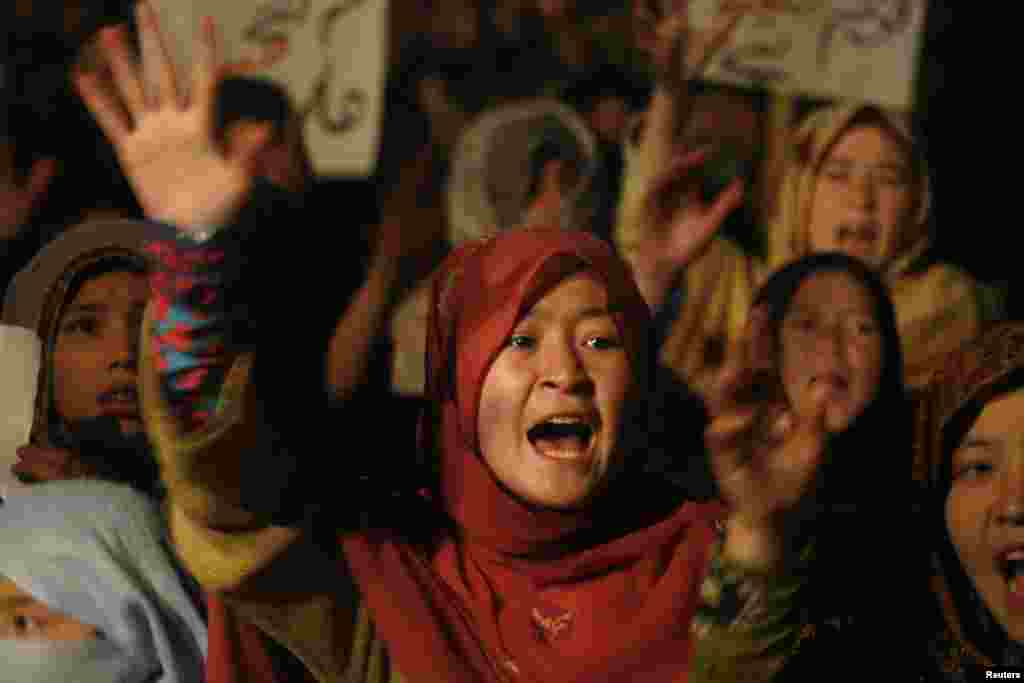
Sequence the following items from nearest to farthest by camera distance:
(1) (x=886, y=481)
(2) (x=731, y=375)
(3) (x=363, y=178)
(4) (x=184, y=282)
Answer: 1. (4) (x=184, y=282)
2. (1) (x=886, y=481)
3. (2) (x=731, y=375)
4. (3) (x=363, y=178)

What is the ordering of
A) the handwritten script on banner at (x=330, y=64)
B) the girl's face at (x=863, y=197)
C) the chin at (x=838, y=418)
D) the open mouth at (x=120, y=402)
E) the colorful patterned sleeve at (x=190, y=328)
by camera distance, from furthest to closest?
the girl's face at (x=863, y=197) → the handwritten script on banner at (x=330, y=64) → the chin at (x=838, y=418) → the open mouth at (x=120, y=402) → the colorful patterned sleeve at (x=190, y=328)

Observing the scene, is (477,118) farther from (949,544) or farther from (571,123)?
(949,544)

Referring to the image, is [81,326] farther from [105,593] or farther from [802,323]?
[802,323]

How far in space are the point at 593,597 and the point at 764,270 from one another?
1.43 m

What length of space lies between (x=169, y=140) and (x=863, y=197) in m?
1.76

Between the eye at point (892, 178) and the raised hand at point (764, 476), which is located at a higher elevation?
the eye at point (892, 178)

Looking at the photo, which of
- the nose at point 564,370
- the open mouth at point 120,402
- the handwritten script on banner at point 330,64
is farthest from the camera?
the handwritten script on banner at point 330,64

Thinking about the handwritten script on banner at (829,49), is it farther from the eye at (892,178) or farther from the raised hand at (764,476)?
the raised hand at (764,476)

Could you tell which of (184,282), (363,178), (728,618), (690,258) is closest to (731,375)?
(690,258)

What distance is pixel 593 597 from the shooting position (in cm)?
155

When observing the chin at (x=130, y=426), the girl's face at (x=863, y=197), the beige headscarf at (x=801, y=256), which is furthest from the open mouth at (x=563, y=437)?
the girl's face at (x=863, y=197)

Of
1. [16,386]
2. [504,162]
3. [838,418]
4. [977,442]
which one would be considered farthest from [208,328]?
[504,162]

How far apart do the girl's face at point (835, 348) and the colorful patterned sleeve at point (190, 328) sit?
3.74 feet

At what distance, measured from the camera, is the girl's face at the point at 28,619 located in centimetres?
151
